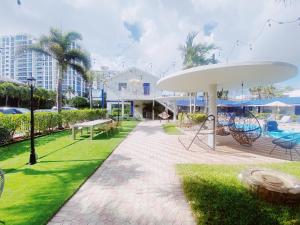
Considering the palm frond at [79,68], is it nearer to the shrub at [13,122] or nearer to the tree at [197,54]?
the shrub at [13,122]

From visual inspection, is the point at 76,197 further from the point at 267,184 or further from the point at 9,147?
the point at 9,147

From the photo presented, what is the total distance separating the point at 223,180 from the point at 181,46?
2266cm

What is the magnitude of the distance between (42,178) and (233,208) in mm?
4333

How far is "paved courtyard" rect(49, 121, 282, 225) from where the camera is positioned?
3375mm

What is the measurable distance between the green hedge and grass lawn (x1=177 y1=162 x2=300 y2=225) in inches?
320

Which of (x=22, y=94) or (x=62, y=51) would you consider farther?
(x=22, y=94)

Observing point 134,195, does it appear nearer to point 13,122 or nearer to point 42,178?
point 42,178

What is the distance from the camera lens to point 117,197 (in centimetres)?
413

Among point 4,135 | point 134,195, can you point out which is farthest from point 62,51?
point 134,195

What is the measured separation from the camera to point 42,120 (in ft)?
40.9

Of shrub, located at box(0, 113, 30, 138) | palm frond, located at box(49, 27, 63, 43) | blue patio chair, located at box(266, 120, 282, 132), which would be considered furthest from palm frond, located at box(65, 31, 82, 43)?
blue patio chair, located at box(266, 120, 282, 132)

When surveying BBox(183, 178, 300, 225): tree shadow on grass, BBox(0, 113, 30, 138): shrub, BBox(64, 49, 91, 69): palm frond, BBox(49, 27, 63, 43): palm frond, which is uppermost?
BBox(49, 27, 63, 43): palm frond

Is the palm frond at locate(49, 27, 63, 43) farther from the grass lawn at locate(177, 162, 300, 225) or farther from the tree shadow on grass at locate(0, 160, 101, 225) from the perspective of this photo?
the grass lawn at locate(177, 162, 300, 225)

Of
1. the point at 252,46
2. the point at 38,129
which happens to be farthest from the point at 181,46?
the point at 38,129
